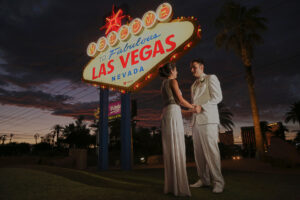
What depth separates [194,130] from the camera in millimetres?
3779

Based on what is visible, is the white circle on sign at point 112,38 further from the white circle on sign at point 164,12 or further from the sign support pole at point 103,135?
the white circle on sign at point 164,12

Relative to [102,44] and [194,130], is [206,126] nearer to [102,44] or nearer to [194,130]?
[194,130]

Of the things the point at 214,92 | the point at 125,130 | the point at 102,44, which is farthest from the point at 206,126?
the point at 102,44

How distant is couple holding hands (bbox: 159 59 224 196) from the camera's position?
126 inches

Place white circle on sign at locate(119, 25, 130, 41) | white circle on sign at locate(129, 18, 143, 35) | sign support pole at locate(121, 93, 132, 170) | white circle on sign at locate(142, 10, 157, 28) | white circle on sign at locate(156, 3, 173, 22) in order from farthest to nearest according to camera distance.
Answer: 1. sign support pole at locate(121, 93, 132, 170)
2. white circle on sign at locate(119, 25, 130, 41)
3. white circle on sign at locate(129, 18, 143, 35)
4. white circle on sign at locate(142, 10, 157, 28)
5. white circle on sign at locate(156, 3, 173, 22)

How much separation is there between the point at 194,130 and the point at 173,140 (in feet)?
2.16

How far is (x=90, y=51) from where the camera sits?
11031 millimetres

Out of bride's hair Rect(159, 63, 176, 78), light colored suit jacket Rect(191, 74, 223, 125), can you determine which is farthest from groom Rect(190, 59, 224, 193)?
bride's hair Rect(159, 63, 176, 78)

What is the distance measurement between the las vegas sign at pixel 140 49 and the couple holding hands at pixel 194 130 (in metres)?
3.55

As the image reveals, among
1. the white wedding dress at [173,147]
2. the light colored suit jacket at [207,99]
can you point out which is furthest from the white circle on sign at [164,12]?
the white wedding dress at [173,147]

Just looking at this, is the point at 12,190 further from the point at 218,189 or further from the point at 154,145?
the point at 154,145

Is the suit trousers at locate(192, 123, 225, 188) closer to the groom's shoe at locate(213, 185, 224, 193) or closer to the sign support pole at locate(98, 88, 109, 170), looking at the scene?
the groom's shoe at locate(213, 185, 224, 193)

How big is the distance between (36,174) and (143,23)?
22.0 ft

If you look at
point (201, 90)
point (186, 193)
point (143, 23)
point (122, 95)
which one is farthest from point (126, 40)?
point (186, 193)
